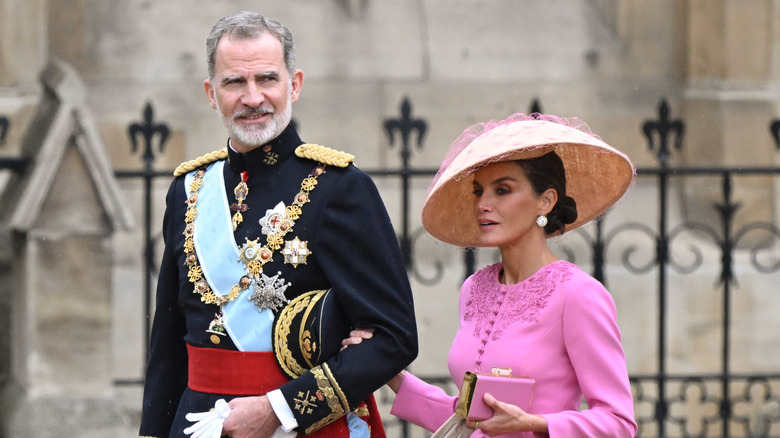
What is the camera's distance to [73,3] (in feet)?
25.8

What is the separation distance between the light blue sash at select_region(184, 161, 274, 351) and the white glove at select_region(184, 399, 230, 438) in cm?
14

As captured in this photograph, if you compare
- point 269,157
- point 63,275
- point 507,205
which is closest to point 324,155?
point 269,157

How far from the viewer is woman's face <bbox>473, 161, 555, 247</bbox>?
2.66 metres

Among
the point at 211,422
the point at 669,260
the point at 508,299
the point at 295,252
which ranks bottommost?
the point at 669,260

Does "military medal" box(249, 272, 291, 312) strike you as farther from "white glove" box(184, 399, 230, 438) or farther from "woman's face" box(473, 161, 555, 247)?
"woman's face" box(473, 161, 555, 247)

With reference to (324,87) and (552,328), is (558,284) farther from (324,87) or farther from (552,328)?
(324,87)

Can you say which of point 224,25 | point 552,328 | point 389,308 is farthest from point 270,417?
point 224,25

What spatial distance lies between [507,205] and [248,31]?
689 millimetres

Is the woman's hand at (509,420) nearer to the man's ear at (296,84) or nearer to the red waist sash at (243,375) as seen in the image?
the red waist sash at (243,375)

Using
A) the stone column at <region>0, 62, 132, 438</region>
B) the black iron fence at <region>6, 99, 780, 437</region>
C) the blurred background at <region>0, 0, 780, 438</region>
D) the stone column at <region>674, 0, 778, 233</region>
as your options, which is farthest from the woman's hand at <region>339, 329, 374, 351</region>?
the stone column at <region>674, 0, 778, 233</region>

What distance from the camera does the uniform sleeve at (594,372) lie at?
249cm

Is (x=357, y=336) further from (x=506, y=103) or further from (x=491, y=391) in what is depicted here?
(x=506, y=103)

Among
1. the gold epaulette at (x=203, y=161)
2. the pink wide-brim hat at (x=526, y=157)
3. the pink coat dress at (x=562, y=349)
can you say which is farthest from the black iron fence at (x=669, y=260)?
the pink coat dress at (x=562, y=349)

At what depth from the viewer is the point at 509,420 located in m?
2.51
